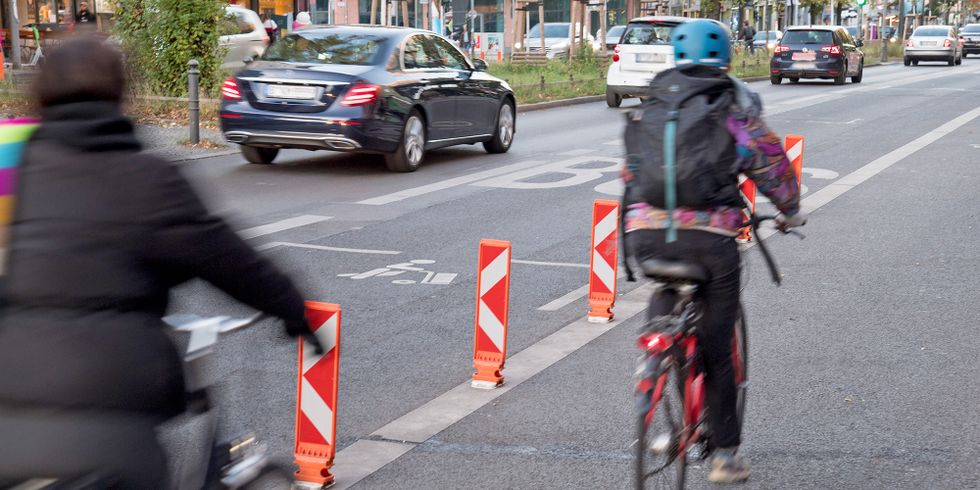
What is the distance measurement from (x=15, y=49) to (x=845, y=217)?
72.5 feet

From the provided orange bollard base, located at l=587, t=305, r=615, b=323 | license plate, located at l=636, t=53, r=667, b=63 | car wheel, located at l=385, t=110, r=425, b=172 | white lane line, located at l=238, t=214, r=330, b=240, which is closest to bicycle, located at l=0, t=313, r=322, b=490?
orange bollard base, located at l=587, t=305, r=615, b=323

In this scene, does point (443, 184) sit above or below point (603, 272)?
below

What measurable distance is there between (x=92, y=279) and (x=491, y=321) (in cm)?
369

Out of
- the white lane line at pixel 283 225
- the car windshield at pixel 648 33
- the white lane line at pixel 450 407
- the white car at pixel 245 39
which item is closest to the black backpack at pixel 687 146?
the white lane line at pixel 450 407

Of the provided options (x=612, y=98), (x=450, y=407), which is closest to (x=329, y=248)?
(x=450, y=407)

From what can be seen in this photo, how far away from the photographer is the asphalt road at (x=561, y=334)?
16.4 ft

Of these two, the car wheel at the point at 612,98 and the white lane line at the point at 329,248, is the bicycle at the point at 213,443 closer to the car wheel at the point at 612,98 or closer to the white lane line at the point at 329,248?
the white lane line at the point at 329,248

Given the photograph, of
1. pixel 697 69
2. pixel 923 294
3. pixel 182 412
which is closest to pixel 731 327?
pixel 697 69

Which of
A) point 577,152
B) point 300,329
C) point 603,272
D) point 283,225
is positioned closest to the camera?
→ point 300,329

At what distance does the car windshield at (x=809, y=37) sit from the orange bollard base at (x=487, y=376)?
96.3ft

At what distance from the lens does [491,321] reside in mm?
6004

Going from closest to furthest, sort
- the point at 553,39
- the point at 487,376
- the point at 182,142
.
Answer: the point at 487,376, the point at 182,142, the point at 553,39

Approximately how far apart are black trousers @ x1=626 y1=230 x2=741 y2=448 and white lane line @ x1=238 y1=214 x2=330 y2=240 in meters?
6.11

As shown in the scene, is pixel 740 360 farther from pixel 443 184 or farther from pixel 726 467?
pixel 443 184
